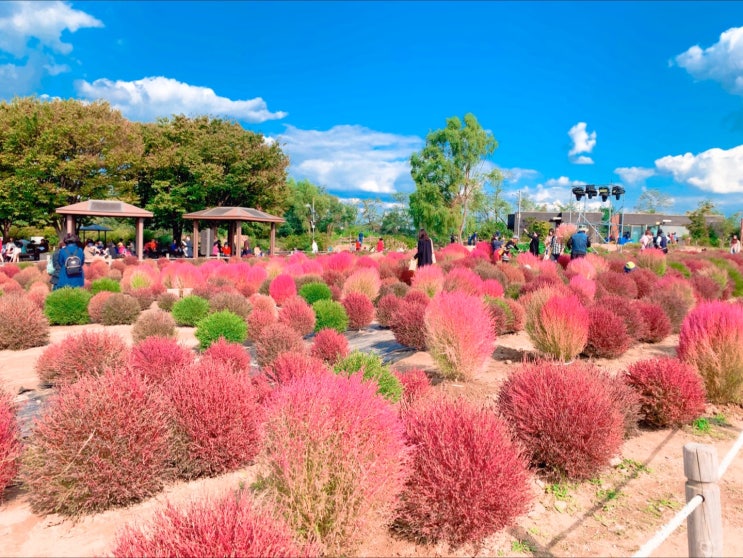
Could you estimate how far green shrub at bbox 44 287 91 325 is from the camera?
32.4 feet

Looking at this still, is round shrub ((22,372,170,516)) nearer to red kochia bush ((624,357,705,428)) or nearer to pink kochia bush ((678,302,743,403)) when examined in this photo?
red kochia bush ((624,357,705,428))

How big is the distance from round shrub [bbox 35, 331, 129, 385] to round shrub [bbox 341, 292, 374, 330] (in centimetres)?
452

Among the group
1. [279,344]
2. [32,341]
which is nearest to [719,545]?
[279,344]

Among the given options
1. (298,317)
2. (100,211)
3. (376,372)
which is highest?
(100,211)

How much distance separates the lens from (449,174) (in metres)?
43.6

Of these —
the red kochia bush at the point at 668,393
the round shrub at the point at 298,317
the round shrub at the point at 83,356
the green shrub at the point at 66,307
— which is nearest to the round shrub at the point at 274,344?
the round shrub at the point at 83,356

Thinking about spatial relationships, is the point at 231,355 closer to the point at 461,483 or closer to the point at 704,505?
the point at 461,483

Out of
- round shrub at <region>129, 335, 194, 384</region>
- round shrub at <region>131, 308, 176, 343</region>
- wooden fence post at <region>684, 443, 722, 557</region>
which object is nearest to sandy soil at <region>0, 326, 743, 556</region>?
wooden fence post at <region>684, 443, 722, 557</region>

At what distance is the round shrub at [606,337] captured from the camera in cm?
742

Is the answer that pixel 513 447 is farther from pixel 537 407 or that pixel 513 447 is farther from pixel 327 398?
pixel 327 398

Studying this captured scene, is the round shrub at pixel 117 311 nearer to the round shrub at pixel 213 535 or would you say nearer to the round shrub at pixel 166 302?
the round shrub at pixel 166 302

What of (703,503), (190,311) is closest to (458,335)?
(703,503)

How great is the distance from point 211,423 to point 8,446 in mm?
1358

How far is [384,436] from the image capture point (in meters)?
2.79
